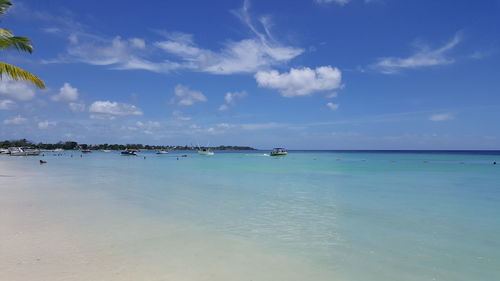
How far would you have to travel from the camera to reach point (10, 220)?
862 centimetres

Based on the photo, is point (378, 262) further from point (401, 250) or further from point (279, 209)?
point (279, 209)

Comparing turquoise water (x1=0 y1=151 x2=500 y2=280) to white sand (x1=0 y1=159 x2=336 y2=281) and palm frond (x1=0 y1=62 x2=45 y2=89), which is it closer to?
white sand (x1=0 y1=159 x2=336 y2=281)

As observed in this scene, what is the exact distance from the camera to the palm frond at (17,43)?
1013cm

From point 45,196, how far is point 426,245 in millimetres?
13371

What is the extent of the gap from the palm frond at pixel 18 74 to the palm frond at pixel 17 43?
2.16 feet

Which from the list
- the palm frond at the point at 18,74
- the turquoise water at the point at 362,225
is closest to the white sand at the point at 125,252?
the turquoise water at the point at 362,225

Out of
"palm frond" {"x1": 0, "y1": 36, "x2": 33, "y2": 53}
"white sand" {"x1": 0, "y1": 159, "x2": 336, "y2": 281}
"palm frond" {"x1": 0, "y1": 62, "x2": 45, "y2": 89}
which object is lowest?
"white sand" {"x1": 0, "y1": 159, "x2": 336, "y2": 281}

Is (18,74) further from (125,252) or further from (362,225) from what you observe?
(362,225)

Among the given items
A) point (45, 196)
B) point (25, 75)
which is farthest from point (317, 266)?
point (45, 196)

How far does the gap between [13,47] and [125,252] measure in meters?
8.60

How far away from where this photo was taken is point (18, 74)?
1028cm

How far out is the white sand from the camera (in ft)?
16.9

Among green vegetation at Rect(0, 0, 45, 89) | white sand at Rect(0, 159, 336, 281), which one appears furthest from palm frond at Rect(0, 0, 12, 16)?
white sand at Rect(0, 159, 336, 281)

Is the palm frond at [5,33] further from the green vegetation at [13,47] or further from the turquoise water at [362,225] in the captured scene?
the turquoise water at [362,225]
